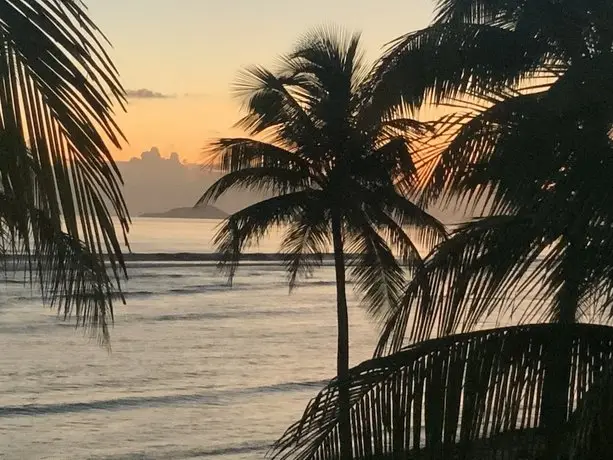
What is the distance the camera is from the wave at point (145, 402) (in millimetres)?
23500

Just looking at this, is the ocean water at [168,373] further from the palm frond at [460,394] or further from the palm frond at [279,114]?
the palm frond at [460,394]

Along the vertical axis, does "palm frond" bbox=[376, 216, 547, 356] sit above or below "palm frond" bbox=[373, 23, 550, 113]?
below

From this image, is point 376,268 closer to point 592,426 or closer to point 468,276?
point 468,276

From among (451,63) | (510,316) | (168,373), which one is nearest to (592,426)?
(510,316)

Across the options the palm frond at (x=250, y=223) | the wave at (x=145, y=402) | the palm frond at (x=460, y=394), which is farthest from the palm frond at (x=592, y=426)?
the wave at (x=145, y=402)

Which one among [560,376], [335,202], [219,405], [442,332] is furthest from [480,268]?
[219,405]

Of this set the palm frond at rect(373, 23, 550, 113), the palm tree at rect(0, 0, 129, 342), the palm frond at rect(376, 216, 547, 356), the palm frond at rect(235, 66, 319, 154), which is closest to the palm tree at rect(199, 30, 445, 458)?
the palm frond at rect(235, 66, 319, 154)

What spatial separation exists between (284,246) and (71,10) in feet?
51.2

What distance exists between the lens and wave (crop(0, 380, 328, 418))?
23.5 metres

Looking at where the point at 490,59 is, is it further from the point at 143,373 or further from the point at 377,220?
the point at 143,373

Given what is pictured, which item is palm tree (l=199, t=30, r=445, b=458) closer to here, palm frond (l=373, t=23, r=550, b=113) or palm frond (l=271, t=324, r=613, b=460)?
palm frond (l=373, t=23, r=550, b=113)

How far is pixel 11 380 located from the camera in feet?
93.2

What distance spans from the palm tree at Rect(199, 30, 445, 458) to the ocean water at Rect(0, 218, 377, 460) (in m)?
5.06

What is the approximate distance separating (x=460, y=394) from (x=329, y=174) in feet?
43.2
